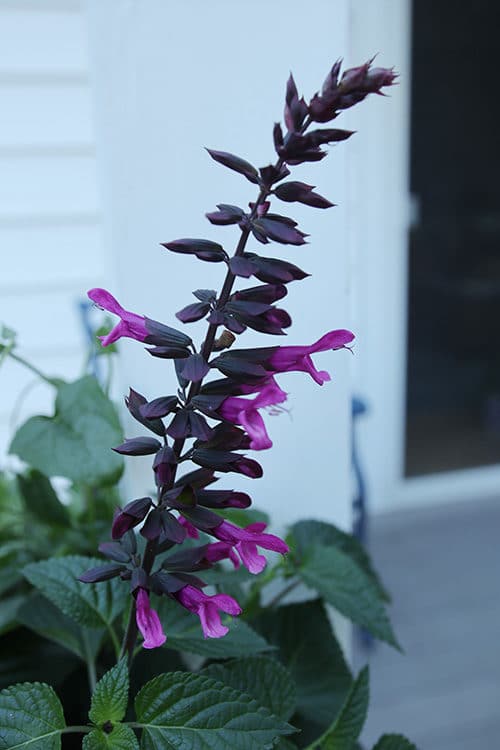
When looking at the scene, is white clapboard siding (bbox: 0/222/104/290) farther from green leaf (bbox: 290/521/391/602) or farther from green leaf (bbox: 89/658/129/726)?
green leaf (bbox: 89/658/129/726)

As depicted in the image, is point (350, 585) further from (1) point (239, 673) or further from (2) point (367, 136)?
(2) point (367, 136)

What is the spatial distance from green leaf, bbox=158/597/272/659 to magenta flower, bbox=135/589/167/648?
0.10 metres

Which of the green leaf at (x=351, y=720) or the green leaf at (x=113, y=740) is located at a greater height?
the green leaf at (x=113, y=740)

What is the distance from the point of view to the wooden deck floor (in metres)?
1.39

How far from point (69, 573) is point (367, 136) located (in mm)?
1772

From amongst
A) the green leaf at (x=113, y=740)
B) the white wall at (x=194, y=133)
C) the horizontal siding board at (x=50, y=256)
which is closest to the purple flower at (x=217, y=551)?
the green leaf at (x=113, y=740)

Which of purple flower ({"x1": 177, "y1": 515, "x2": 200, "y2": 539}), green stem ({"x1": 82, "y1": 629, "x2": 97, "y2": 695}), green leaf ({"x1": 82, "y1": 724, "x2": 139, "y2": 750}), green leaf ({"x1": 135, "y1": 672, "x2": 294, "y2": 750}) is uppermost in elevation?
purple flower ({"x1": 177, "y1": 515, "x2": 200, "y2": 539})

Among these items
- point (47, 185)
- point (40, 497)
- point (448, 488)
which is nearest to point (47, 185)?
point (47, 185)

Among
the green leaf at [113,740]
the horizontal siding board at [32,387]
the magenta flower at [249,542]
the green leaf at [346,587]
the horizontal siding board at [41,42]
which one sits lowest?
the horizontal siding board at [32,387]

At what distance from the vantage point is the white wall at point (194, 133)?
59 cm

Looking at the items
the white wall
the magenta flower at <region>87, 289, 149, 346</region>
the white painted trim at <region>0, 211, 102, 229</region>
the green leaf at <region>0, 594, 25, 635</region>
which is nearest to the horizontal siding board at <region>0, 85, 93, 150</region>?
the white painted trim at <region>0, 211, 102, 229</region>

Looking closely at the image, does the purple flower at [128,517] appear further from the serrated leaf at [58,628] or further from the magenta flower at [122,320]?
the serrated leaf at [58,628]

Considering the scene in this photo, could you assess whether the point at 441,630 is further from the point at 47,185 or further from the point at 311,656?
the point at 47,185

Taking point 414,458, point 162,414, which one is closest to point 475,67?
point 414,458
